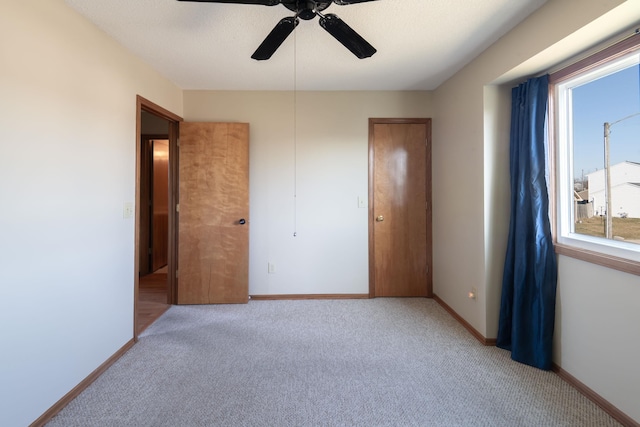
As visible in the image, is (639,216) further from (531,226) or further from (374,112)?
(374,112)

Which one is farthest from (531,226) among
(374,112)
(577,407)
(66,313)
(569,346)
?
(66,313)

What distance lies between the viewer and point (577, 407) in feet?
5.41

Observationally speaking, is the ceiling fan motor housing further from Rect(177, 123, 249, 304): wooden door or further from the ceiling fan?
Rect(177, 123, 249, 304): wooden door

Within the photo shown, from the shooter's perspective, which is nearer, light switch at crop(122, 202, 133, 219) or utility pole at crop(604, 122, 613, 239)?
utility pole at crop(604, 122, 613, 239)

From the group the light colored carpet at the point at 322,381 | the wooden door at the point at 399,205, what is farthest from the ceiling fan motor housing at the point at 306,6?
the light colored carpet at the point at 322,381

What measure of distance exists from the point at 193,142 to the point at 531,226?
3.27 m

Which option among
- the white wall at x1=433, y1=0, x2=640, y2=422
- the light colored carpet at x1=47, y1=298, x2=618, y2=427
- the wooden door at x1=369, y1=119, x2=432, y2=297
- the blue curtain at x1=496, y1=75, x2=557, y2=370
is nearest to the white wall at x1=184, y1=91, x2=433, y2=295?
the wooden door at x1=369, y1=119, x2=432, y2=297

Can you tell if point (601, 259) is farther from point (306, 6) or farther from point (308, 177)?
point (308, 177)

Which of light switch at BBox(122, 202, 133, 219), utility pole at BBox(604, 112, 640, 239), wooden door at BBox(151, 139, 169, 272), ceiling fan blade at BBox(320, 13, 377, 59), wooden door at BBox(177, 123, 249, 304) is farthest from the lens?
wooden door at BBox(151, 139, 169, 272)

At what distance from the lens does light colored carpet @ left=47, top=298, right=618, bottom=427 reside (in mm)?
1585

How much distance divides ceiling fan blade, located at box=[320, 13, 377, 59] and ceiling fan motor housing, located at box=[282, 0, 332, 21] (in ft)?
0.15

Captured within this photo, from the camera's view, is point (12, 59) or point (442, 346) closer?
point (12, 59)

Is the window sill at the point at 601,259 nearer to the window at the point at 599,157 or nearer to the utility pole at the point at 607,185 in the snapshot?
the window at the point at 599,157

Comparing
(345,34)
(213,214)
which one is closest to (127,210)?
(213,214)
